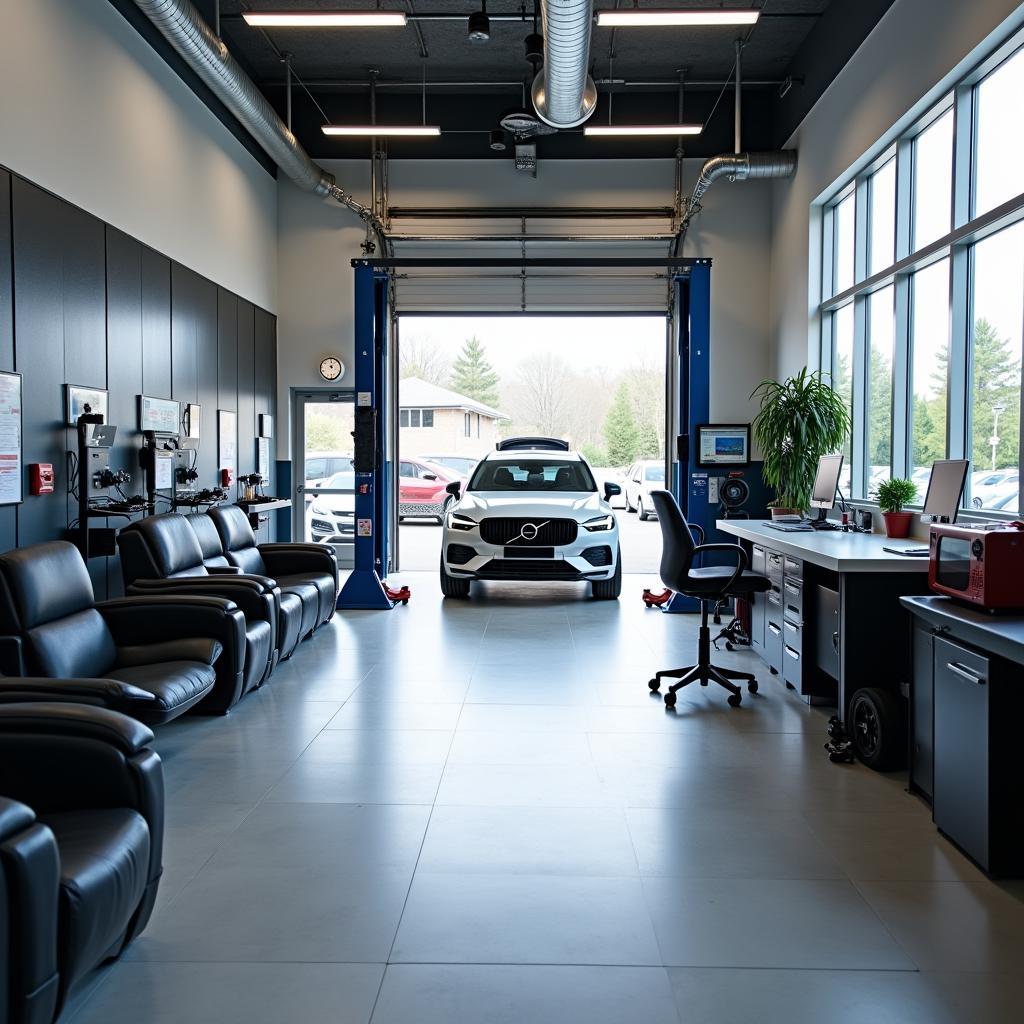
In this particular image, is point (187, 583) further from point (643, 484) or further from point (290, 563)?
point (643, 484)

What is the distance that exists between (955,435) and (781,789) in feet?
9.22

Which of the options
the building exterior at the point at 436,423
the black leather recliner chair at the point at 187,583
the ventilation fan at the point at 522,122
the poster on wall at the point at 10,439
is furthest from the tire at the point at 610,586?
the building exterior at the point at 436,423

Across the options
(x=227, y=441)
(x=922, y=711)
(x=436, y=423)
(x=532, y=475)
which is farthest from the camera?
(x=436, y=423)

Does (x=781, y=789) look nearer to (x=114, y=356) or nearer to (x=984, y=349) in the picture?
(x=984, y=349)

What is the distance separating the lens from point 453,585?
26.7 ft

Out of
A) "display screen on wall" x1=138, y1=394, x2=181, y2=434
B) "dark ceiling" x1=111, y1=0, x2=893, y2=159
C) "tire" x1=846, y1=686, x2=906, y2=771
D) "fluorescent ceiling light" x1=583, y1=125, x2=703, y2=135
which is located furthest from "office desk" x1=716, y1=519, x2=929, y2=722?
"dark ceiling" x1=111, y1=0, x2=893, y2=159

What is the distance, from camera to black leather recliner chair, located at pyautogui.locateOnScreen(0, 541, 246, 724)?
335 centimetres

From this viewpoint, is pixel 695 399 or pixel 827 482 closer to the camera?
pixel 827 482

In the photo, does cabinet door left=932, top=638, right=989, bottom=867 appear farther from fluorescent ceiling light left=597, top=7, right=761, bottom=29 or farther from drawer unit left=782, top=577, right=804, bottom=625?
fluorescent ceiling light left=597, top=7, right=761, bottom=29

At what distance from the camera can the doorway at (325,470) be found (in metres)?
9.93

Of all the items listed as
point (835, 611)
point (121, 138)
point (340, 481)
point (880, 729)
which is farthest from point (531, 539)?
point (880, 729)

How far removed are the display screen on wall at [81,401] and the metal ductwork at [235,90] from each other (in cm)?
226

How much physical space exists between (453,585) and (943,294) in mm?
4470

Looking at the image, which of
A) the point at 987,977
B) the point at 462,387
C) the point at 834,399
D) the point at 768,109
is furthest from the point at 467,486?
the point at 462,387
